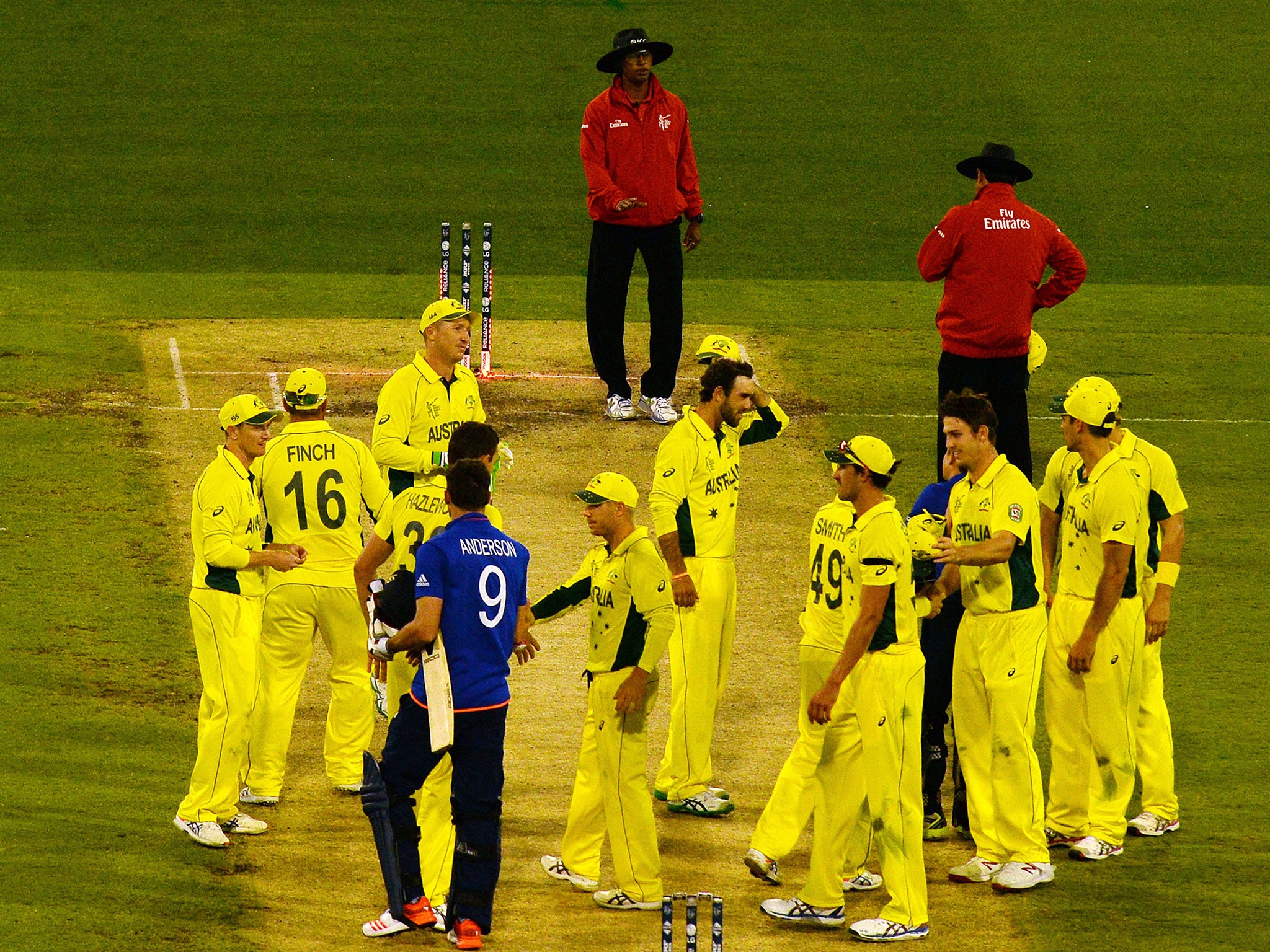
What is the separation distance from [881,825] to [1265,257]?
1767 cm

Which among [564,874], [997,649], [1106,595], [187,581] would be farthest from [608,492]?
[187,581]

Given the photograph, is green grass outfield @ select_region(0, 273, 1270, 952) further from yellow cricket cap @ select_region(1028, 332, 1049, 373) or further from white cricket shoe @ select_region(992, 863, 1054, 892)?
yellow cricket cap @ select_region(1028, 332, 1049, 373)

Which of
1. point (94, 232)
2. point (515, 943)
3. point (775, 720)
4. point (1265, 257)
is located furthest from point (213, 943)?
point (1265, 257)

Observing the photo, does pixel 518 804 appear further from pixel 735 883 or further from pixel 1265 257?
pixel 1265 257

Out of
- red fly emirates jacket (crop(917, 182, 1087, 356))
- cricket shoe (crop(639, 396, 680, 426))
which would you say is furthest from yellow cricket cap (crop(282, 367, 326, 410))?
cricket shoe (crop(639, 396, 680, 426))

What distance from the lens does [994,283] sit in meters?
12.2

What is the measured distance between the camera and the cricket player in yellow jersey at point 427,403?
10492 millimetres

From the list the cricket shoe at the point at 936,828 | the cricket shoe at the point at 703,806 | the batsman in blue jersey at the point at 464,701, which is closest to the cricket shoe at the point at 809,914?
the cricket shoe at the point at 936,828

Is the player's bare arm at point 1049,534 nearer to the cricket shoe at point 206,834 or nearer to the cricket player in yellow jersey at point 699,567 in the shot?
the cricket player in yellow jersey at point 699,567

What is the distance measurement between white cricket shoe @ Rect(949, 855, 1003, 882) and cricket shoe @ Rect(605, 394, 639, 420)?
719 centimetres

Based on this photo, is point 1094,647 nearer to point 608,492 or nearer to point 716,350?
point 608,492

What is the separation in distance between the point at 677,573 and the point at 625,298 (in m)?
6.07

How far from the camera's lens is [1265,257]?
24.5 metres

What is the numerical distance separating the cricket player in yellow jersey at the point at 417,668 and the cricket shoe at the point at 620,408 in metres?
6.36
